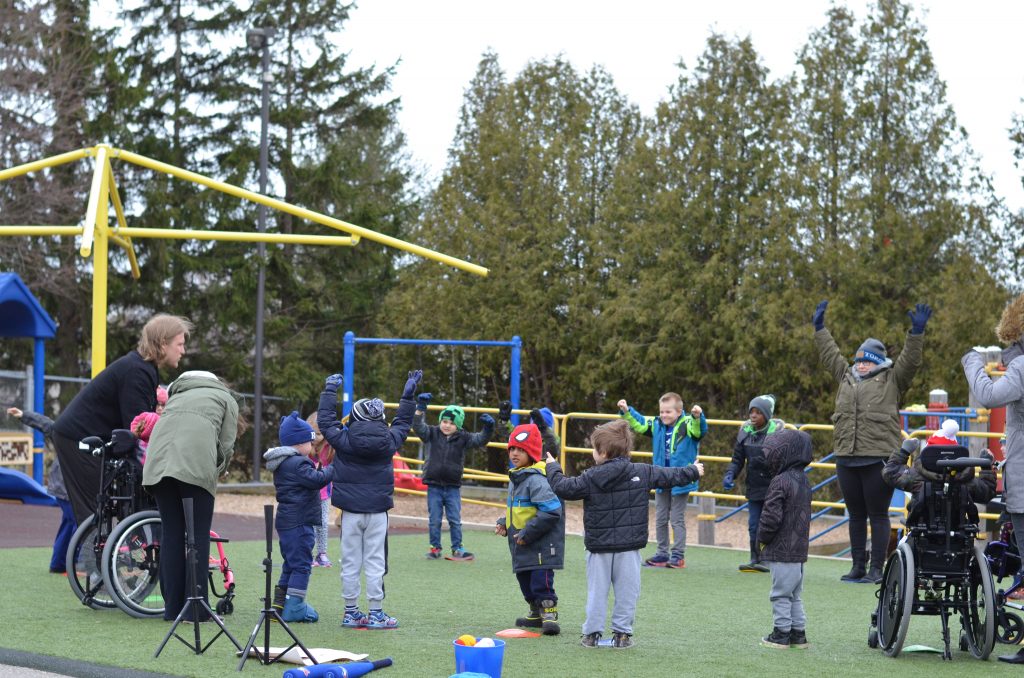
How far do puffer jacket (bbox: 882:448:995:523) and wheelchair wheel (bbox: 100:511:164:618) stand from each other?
174 inches

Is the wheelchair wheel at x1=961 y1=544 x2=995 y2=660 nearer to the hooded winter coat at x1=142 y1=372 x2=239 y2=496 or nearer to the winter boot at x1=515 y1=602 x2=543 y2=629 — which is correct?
the winter boot at x1=515 y1=602 x2=543 y2=629

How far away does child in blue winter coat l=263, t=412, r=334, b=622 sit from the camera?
27.2 feet

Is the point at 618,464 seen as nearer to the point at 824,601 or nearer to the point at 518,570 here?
the point at 518,570

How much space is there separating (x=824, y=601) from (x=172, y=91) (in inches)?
922

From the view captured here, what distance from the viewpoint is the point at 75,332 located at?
27.9 m

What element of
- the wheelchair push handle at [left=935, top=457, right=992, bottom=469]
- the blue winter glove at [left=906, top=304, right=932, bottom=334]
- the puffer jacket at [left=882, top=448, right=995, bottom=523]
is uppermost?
the blue winter glove at [left=906, top=304, right=932, bottom=334]

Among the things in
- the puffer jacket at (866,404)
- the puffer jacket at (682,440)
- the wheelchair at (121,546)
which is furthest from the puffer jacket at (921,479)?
the puffer jacket at (682,440)

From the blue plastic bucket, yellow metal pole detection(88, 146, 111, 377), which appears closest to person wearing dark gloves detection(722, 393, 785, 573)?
the blue plastic bucket

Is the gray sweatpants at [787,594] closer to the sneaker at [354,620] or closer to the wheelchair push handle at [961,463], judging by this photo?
the wheelchair push handle at [961,463]

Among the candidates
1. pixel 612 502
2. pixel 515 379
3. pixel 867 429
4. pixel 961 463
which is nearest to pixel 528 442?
pixel 612 502

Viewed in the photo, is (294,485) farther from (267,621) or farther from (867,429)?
(867,429)

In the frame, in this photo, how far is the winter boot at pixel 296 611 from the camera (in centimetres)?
827

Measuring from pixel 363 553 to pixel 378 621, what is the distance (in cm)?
41

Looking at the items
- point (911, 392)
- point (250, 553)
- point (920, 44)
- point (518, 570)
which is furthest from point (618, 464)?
point (920, 44)
